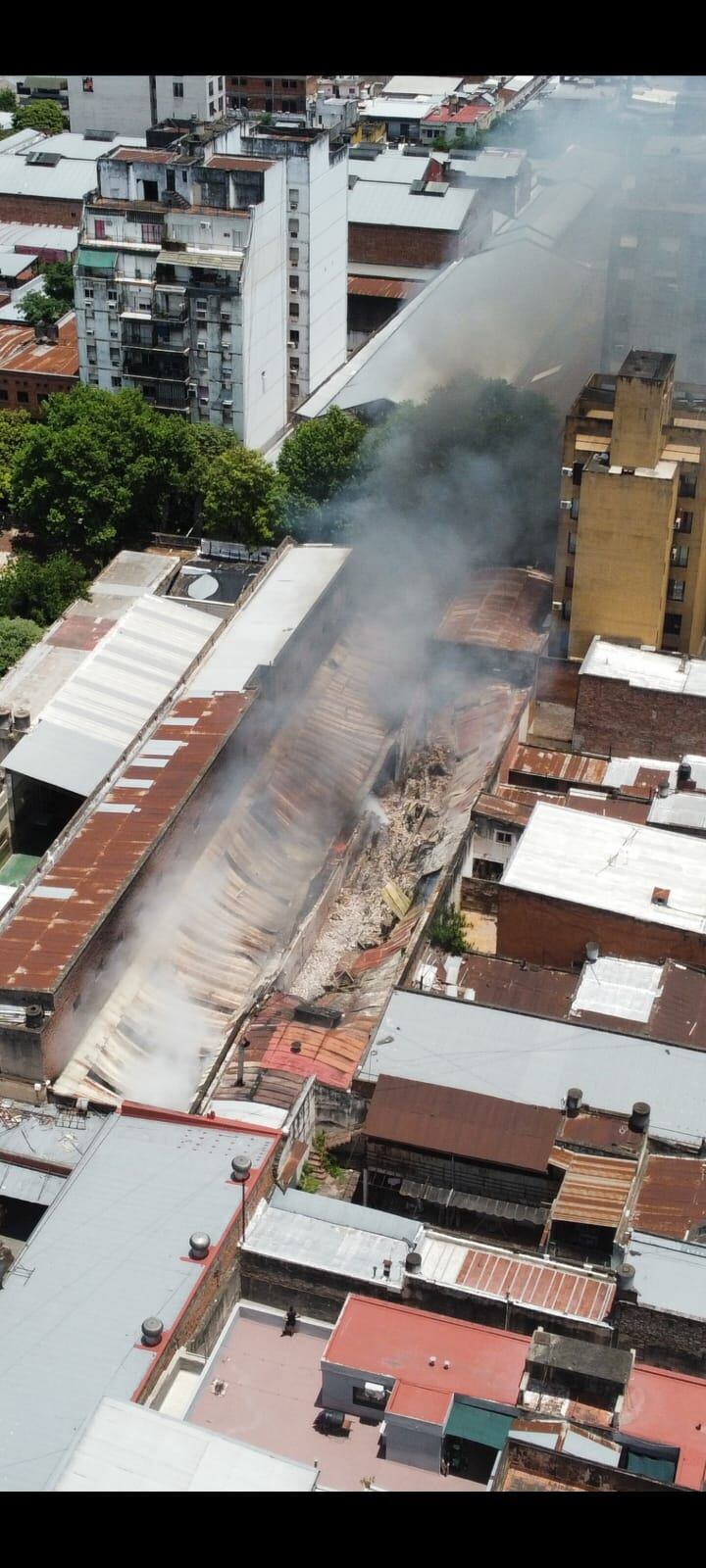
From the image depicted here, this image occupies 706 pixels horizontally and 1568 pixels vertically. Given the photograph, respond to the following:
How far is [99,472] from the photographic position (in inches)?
1228

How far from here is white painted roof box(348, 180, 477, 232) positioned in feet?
150

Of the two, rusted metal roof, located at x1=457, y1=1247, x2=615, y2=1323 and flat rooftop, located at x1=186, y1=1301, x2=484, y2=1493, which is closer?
flat rooftop, located at x1=186, y1=1301, x2=484, y2=1493

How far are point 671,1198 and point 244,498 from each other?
62.9 ft

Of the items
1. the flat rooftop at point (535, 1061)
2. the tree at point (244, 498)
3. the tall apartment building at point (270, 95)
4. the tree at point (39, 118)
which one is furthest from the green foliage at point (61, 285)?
the flat rooftop at point (535, 1061)

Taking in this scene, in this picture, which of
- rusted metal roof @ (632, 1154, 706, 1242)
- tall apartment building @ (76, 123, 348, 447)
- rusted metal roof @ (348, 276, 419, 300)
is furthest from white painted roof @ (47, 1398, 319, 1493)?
rusted metal roof @ (348, 276, 419, 300)

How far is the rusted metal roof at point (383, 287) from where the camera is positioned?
43.7m

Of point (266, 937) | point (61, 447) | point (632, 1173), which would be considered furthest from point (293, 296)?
point (632, 1173)

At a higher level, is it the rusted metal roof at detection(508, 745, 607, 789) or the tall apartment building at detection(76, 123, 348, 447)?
the tall apartment building at detection(76, 123, 348, 447)

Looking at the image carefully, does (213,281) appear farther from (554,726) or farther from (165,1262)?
(165,1262)

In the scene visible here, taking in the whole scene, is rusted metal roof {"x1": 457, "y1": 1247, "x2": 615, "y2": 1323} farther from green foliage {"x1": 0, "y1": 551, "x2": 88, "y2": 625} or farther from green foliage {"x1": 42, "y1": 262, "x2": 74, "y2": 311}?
green foliage {"x1": 42, "y1": 262, "x2": 74, "y2": 311}

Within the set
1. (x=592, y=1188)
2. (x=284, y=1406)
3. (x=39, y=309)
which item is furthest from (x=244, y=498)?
(x=284, y=1406)

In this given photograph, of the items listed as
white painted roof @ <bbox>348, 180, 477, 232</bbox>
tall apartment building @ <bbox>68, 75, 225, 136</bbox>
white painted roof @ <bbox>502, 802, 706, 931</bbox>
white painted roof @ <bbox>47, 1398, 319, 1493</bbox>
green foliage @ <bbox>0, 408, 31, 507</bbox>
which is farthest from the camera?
tall apartment building @ <bbox>68, 75, 225, 136</bbox>

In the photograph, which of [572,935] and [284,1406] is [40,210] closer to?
[572,935]

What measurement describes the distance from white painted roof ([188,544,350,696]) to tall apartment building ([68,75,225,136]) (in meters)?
29.0
